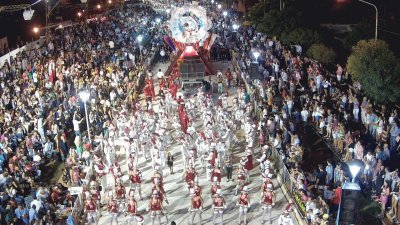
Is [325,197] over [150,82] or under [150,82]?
under

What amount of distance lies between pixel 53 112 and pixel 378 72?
18.7m

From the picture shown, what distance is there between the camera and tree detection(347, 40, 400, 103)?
30797mm

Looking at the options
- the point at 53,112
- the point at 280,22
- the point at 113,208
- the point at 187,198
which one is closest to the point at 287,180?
the point at 187,198

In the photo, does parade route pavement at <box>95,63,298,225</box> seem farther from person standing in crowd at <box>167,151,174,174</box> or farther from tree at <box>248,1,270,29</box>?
tree at <box>248,1,270,29</box>

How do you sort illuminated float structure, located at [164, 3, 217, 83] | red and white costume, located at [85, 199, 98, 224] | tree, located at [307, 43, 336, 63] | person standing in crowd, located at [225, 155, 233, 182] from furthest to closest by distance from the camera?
tree, located at [307, 43, 336, 63] → illuminated float structure, located at [164, 3, 217, 83] → person standing in crowd, located at [225, 155, 233, 182] → red and white costume, located at [85, 199, 98, 224]

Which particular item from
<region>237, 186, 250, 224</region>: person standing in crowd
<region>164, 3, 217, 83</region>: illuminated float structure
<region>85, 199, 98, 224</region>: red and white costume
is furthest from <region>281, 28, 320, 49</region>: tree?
<region>85, 199, 98, 224</region>: red and white costume

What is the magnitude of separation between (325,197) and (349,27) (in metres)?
43.1

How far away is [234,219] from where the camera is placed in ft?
62.0

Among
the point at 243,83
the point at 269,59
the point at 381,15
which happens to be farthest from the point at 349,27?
the point at 243,83

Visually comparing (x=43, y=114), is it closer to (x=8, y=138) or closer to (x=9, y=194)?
(x=8, y=138)

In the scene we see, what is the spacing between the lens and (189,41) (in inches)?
1565

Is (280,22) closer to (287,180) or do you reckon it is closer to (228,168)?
(228,168)

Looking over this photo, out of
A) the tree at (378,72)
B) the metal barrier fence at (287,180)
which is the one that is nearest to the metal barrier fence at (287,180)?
the metal barrier fence at (287,180)

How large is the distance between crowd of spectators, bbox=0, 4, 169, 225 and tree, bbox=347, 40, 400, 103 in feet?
46.3
